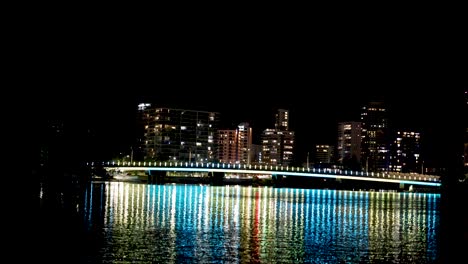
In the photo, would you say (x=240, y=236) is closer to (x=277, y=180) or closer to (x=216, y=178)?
(x=216, y=178)

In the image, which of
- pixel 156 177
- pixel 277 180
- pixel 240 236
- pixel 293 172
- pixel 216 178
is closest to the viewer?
pixel 240 236

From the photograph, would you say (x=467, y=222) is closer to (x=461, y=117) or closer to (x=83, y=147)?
(x=83, y=147)

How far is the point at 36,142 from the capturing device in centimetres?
5138

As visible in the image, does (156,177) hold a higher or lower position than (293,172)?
lower

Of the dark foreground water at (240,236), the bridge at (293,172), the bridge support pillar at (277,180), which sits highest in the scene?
the bridge at (293,172)

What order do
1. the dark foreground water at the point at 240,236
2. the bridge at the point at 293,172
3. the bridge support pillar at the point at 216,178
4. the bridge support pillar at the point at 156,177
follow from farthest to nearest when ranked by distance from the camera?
the bridge support pillar at the point at 216,178, the bridge support pillar at the point at 156,177, the bridge at the point at 293,172, the dark foreground water at the point at 240,236

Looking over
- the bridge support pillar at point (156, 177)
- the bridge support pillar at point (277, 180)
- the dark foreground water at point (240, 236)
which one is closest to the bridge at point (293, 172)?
the bridge support pillar at point (156, 177)

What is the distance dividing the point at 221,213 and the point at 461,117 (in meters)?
72.1

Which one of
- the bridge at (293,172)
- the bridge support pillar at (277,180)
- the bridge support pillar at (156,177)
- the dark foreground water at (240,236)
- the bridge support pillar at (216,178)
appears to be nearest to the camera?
the dark foreground water at (240,236)

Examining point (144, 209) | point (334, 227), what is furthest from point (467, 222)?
point (144, 209)

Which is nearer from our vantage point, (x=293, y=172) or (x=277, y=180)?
(x=293, y=172)

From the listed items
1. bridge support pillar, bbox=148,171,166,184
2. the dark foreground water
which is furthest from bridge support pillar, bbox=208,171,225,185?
the dark foreground water

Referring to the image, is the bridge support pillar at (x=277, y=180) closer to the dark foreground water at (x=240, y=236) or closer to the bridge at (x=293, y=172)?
the bridge at (x=293, y=172)

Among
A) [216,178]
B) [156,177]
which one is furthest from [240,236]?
[216,178]
